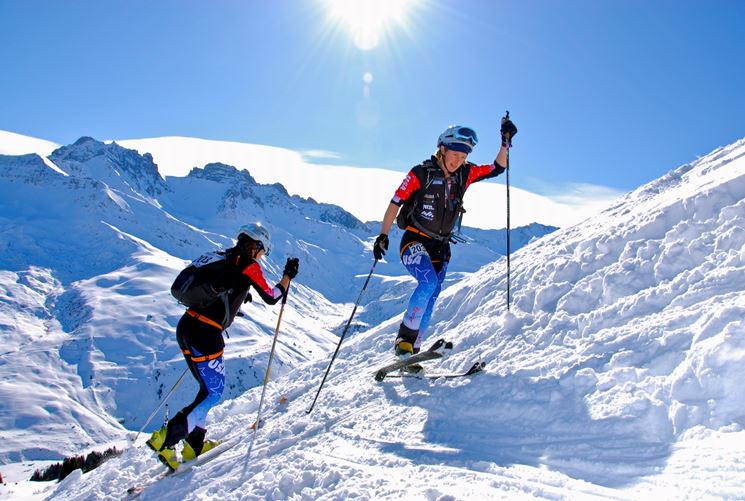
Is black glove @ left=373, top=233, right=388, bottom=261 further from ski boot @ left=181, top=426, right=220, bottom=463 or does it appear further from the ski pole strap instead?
ski boot @ left=181, top=426, right=220, bottom=463

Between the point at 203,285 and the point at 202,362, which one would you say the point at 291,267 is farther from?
the point at 202,362

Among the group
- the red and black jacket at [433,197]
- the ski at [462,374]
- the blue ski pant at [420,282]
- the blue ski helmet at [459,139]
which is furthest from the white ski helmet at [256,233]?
the blue ski helmet at [459,139]

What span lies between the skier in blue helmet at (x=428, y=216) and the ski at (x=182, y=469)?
3.00 meters

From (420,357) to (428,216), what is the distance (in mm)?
2187

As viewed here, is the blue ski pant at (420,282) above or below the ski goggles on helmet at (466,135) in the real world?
below

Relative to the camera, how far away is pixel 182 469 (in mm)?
7031

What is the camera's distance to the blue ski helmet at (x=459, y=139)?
8.02 m

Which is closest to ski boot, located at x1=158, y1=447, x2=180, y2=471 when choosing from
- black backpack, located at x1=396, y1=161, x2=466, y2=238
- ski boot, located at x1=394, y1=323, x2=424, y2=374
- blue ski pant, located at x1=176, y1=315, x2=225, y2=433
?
blue ski pant, located at x1=176, y1=315, x2=225, y2=433

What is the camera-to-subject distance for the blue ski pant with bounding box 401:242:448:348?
7.93 meters

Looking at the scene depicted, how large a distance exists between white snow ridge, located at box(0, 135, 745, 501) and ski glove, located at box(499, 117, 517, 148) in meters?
2.41

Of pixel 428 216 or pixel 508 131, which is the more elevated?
pixel 508 131

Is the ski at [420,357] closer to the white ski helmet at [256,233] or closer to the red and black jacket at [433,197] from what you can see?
the red and black jacket at [433,197]

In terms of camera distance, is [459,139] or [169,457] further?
[459,139]

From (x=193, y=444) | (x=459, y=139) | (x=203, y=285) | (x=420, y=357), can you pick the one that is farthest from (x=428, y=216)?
(x=193, y=444)
